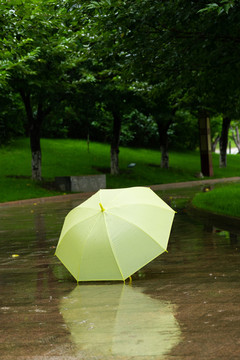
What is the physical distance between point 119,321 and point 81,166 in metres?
36.0

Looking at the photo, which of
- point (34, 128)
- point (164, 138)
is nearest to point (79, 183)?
point (34, 128)

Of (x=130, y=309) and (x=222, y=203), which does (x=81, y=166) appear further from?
(x=130, y=309)

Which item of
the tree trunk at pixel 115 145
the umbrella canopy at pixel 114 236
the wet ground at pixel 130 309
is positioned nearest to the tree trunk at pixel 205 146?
the tree trunk at pixel 115 145

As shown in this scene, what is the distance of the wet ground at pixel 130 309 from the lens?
187 inches

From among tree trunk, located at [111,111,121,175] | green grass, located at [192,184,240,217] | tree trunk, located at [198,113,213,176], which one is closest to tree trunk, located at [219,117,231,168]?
tree trunk, located at [198,113,213,176]

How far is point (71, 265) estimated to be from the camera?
24.7 feet

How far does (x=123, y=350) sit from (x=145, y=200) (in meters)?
3.15

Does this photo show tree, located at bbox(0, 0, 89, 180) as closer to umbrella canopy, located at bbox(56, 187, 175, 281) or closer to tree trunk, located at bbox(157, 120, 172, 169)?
umbrella canopy, located at bbox(56, 187, 175, 281)

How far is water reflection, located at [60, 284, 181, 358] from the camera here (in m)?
4.77

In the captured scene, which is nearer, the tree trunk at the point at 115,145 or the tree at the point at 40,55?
the tree at the point at 40,55

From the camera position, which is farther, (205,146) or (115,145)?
(205,146)

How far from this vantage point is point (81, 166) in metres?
41.4

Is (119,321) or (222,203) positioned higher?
(119,321)

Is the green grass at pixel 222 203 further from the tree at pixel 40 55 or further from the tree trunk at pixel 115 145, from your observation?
the tree trunk at pixel 115 145
